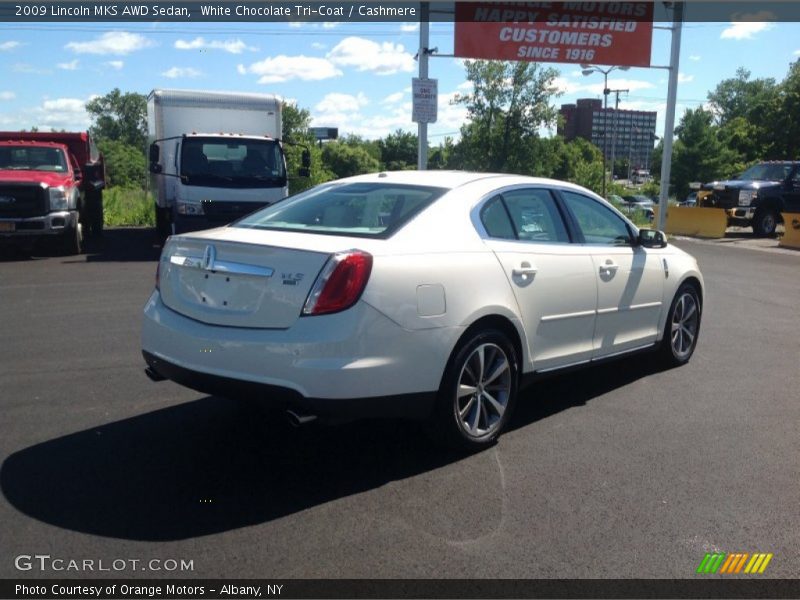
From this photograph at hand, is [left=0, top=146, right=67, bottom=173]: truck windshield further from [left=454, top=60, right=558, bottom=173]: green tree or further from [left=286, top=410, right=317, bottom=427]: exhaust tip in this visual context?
[left=454, top=60, right=558, bottom=173]: green tree

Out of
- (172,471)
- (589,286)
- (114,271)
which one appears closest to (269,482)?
(172,471)

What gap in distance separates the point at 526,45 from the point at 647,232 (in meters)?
16.4

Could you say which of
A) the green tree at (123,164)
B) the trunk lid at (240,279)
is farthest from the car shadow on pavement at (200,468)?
the green tree at (123,164)

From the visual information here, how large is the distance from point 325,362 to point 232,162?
12.3 m

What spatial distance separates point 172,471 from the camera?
435cm

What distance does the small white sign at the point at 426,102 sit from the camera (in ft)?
57.1

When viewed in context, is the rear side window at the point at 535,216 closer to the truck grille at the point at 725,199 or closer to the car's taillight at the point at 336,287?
the car's taillight at the point at 336,287

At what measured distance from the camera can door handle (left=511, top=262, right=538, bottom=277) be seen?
497 centimetres

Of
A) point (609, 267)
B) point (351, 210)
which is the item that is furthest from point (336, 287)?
point (609, 267)

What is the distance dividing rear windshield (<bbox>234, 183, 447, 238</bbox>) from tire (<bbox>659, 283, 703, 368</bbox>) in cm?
282

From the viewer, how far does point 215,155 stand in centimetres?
1558

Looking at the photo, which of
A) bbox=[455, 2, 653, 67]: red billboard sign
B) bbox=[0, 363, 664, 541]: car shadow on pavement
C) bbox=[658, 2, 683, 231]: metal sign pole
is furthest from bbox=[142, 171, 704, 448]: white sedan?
bbox=[658, 2, 683, 231]: metal sign pole

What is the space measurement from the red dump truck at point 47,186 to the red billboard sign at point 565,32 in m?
9.69

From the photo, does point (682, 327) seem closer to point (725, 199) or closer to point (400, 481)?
point (400, 481)
